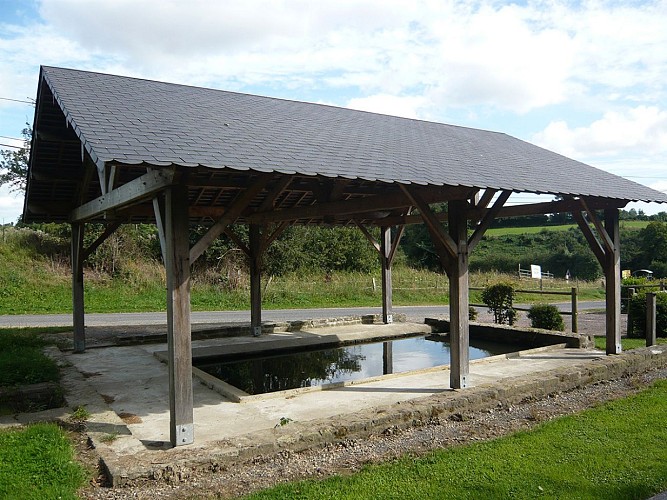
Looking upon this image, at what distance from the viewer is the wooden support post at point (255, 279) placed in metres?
10.7

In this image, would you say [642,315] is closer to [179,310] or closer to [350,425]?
[350,425]

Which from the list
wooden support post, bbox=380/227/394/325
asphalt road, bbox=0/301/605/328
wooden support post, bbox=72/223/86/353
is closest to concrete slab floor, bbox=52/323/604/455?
wooden support post, bbox=72/223/86/353

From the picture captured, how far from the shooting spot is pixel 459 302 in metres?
6.25

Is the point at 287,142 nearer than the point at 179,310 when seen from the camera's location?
No

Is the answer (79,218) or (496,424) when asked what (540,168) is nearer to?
(496,424)

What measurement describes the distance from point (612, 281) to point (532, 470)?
16.7 feet

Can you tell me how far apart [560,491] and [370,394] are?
2.72m

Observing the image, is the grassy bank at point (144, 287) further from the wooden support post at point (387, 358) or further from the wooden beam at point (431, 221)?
the wooden beam at point (431, 221)

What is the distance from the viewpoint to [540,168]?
7.96m

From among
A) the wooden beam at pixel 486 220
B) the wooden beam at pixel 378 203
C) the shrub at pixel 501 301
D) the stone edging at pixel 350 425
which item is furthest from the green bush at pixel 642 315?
the wooden beam at pixel 378 203

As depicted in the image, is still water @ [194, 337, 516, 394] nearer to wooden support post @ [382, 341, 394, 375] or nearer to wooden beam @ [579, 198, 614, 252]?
wooden support post @ [382, 341, 394, 375]

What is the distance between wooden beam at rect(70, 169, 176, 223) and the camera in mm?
4453

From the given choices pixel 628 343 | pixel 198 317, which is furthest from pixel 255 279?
pixel 628 343

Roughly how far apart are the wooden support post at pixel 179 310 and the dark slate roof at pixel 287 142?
494 millimetres
